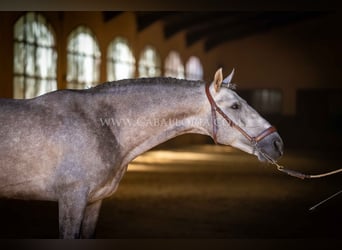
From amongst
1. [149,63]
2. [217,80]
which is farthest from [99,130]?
[149,63]

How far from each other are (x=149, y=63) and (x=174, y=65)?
0.77 ft

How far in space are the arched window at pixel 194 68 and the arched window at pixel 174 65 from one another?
0.07 metres

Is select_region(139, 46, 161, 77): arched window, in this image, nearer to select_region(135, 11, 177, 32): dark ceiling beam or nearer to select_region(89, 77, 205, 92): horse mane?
select_region(135, 11, 177, 32): dark ceiling beam

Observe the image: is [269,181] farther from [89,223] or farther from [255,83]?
[89,223]

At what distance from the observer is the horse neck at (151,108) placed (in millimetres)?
2859

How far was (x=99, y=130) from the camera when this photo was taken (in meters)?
2.79

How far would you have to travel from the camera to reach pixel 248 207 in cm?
435

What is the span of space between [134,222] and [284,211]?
134cm

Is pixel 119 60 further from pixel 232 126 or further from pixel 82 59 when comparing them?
pixel 232 126

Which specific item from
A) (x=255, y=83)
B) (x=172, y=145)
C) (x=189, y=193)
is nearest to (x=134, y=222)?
(x=189, y=193)

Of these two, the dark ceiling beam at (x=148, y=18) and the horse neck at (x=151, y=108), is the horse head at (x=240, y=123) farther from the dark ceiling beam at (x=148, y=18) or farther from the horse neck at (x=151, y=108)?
the dark ceiling beam at (x=148, y=18)

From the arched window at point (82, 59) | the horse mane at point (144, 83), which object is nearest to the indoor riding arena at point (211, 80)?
the arched window at point (82, 59)

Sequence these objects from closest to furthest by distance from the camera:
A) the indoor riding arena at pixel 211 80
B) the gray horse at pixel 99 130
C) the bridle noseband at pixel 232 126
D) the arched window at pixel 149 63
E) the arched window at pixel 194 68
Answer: the gray horse at pixel 99 130 → the bridle noseband at pixel 232 126 → the indoor riding arena at pixel 211 80 → the arched window at pixel 194 68 → the arched window at pixel 149 63

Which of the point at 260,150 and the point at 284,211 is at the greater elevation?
the point at 260,150
